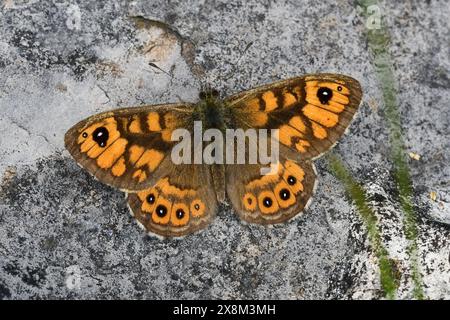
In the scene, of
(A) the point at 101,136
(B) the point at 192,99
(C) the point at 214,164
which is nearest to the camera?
(A) the point at 101,136

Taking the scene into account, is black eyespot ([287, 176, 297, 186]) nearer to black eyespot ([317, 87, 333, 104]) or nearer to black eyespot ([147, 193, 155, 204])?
black eyespot ([317, 87, 333, 104])

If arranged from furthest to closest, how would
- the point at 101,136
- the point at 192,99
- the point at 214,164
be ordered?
the point at 192,99, the point at 214,164, the point at 101,136

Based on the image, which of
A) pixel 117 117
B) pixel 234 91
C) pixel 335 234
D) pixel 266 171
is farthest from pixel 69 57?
pixel 335 234

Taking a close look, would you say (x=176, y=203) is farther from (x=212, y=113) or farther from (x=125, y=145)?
(x=212, y=113)

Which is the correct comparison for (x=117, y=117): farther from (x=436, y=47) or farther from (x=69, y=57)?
(x=436, y=47)

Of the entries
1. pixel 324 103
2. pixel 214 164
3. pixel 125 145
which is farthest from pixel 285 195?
pixel 125 145

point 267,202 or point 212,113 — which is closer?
point 267,202

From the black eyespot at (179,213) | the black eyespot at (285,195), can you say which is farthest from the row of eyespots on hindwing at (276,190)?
the black eyespot at (179,213)

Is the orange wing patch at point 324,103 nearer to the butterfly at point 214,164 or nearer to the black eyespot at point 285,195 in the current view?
the butterfly at point 214,164
